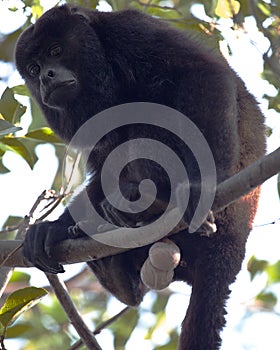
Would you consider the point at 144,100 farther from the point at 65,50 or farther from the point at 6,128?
the point at 6,128

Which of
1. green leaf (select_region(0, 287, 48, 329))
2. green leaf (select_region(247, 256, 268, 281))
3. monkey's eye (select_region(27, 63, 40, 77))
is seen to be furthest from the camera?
green leaf (select_region(247, 256, 268, 281))

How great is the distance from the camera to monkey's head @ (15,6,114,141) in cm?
369

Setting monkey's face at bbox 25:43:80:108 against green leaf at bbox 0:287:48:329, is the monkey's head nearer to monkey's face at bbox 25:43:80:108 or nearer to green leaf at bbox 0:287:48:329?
monkey's face at bbox 25:43:80:108

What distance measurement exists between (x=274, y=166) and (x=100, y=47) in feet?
5.41

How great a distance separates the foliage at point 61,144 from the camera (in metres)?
3.51

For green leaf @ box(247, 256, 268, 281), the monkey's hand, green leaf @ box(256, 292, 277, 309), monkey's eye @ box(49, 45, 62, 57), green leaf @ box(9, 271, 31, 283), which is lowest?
green leaf @ box(256, 292, 277, 309)

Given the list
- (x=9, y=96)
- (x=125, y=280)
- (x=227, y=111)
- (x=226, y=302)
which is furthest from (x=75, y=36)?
(x=226, y=302)

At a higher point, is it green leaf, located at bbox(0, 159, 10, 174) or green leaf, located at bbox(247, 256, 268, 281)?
green leaf, located at bbox(0, 159, 10, 174)

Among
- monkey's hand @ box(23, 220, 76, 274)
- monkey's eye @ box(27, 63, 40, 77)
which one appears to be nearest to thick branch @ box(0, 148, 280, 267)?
monkey's hand @ box(23, 220, 76, 274)

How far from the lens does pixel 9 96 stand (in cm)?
350

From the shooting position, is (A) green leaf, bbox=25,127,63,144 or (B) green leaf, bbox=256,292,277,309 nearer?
(A) green leaf, bbox=25,127,63,144

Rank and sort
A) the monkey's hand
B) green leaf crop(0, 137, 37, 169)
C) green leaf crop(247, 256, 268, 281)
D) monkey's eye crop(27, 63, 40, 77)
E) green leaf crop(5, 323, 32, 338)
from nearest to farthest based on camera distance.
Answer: the monkey's hand < green leaf crop(0, 137, 37, 169) < green leaf crop(5, 323, 32, 338) < monkey's eye crop(27, 63, 40, 77) < green leaf crop(247, 256, 268, 281)

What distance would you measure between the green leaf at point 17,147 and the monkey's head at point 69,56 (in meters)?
0.25

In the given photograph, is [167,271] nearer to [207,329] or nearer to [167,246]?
[167,246]
